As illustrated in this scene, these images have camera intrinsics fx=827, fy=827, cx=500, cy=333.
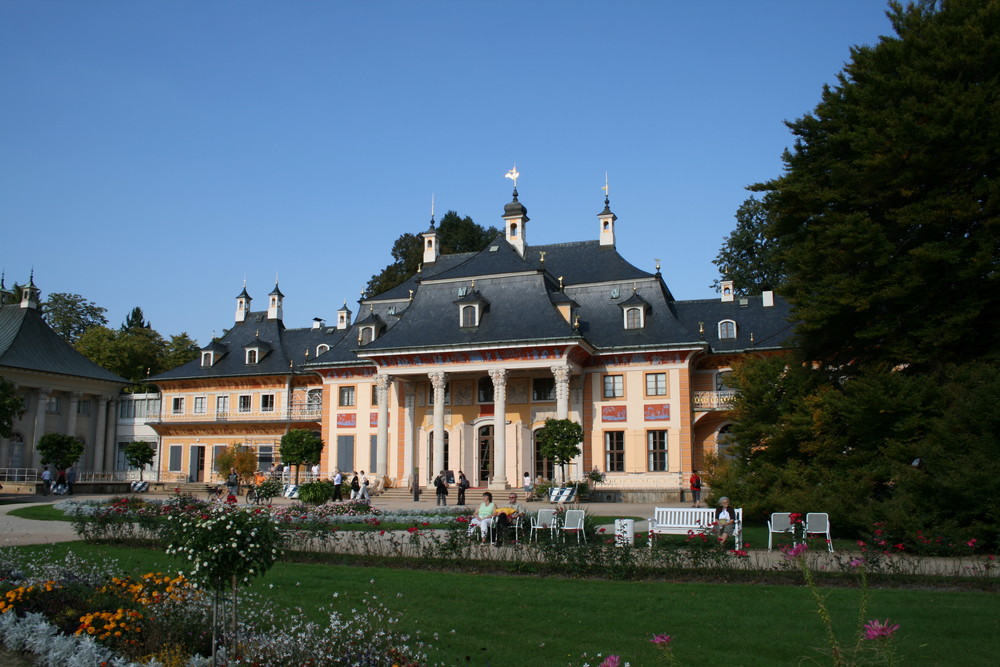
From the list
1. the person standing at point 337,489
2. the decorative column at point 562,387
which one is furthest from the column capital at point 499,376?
the person standing at point 337,489

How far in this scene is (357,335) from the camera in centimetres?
4156

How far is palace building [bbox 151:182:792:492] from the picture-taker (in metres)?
34.8

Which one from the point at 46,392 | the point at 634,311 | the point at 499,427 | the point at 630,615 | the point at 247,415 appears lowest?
the point at 630,615

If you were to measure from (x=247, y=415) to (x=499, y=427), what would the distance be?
19504 millimetres

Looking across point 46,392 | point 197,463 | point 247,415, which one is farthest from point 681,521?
point 46,392

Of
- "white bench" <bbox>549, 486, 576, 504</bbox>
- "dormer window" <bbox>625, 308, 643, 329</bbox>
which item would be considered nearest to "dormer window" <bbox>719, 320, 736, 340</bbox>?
"dormer window" <bbox>625, 308, 643, 329</bbox>

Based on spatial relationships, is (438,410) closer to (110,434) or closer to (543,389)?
(543,389)

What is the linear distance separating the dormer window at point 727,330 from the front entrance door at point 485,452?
37.0 ft

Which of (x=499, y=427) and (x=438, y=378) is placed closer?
(x=499, y=427)

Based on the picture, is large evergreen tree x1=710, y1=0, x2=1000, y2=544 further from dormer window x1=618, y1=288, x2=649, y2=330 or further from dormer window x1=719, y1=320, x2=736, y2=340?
dormer window x1=719, y1=320, x2=736, y2=340

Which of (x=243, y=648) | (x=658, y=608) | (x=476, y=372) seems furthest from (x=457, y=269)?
(x=243, y=648)

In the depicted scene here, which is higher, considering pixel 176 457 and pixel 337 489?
pixel 176 457

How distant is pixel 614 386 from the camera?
118ft

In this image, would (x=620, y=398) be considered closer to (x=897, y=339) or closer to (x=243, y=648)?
(x=897, y=339)
